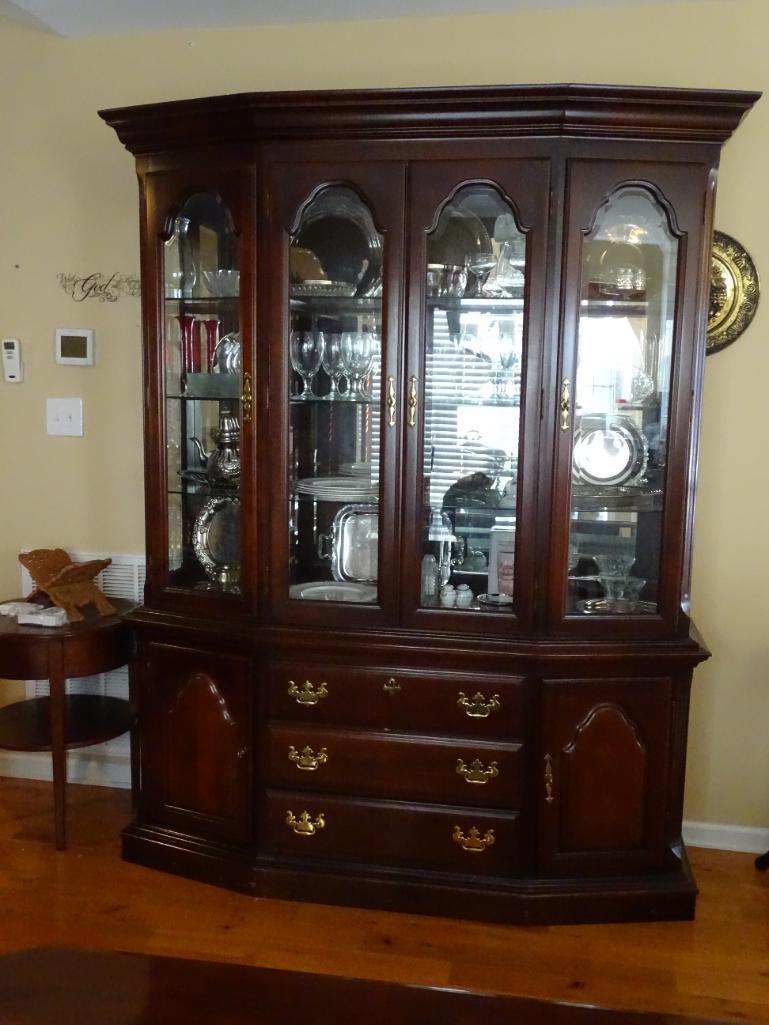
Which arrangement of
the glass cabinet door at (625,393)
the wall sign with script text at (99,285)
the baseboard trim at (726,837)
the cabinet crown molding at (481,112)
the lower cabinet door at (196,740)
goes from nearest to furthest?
1. the cabinet crown molding at (481,112)
2. the glass cabinet door at (625,393)
3. the lower cabinet door at (196,740)
4. the baseboard trim at (726,837)
5. the wall sign with script text at (99,285)

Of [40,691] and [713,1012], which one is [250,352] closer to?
[40,691]

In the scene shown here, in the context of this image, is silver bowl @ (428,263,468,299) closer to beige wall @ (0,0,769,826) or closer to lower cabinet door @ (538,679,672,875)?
beige wall @ (0,0,769,826)

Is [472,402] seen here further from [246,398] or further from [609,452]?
[246,398]

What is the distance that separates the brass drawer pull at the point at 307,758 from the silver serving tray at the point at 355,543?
18.0 inches

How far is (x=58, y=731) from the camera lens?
8.29ft

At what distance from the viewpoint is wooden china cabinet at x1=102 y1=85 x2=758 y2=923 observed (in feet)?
7.07

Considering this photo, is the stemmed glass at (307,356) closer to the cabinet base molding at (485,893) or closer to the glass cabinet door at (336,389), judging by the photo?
the glass cabinet door at (336,389)

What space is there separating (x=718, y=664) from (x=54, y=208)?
2.46 metres

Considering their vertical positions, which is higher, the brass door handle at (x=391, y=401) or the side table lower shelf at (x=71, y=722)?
the brass door handle at (x=391, y=401)

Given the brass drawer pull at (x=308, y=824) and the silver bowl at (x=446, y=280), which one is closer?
the silver bowl at (x=446, y=280)

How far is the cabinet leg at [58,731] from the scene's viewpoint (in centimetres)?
252

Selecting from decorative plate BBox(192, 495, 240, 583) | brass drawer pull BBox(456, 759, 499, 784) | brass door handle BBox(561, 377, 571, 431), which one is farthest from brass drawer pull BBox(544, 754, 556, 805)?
decorative plate BBox(192, 495, 240, 583)

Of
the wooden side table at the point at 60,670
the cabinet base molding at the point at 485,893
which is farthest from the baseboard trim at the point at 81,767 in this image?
the cabinet base molding at the point at 485,893

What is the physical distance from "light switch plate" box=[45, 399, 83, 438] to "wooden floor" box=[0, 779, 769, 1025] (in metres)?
1.29
